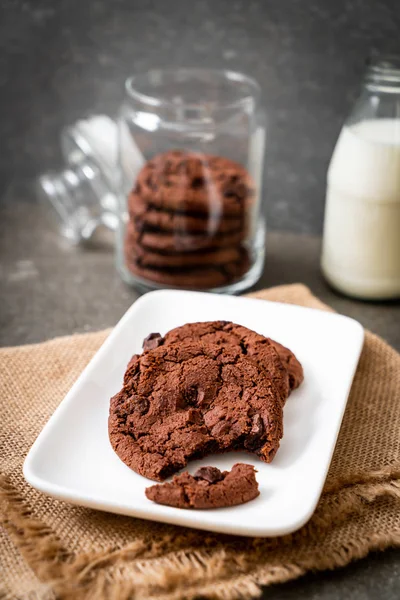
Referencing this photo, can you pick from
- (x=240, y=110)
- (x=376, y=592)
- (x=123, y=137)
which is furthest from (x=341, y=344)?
(x=123, y=137)

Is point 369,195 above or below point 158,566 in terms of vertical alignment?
above

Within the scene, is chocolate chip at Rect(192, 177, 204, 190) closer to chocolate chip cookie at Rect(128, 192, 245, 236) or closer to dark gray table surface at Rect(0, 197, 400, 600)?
chocolate chip cookie at Rect(128, 192, 245, 236)

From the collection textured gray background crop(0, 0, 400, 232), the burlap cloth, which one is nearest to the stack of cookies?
textured gray background crop(0, 0, 400, 232)

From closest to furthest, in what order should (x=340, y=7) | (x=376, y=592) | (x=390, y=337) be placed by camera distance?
(x=376, y=592) → (x=390, y=337) → (x=340, y=7)

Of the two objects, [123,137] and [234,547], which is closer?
[234,547]

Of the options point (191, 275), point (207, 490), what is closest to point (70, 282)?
point (191, 275)

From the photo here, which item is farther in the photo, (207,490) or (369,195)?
(369,195)

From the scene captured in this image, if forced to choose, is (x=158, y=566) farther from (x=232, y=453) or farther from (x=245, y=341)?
(x=245, y=341)

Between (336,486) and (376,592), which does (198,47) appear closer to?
(336,486)
